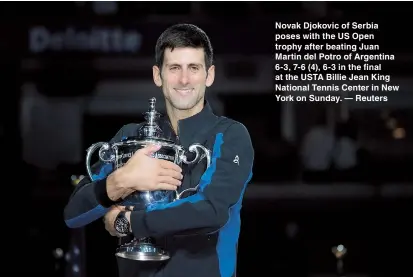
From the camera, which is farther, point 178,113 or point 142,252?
point 178,113

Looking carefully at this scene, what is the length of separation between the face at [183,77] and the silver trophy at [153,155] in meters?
0.15

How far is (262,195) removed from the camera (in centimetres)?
302

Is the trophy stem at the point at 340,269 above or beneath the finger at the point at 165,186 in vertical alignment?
beneath

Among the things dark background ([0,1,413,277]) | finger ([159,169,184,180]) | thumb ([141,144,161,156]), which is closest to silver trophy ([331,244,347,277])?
dark background ([0,1,413,277])

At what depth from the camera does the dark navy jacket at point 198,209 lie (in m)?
1.75

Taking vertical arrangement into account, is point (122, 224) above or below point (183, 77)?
below

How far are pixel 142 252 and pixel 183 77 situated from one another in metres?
0.59

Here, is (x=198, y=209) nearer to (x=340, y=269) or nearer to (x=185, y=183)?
(x=185, y=183)

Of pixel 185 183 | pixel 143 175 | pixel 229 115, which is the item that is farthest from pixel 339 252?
pixel 143 175

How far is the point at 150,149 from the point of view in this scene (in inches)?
70.7

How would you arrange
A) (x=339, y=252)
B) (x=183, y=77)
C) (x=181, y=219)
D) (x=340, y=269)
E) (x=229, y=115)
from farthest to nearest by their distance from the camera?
1. (x=340, y=269)
2. (x=339, y=252)
3. (x=229, y=115)
4. (x=183, y=77)
5. (x=181, y=219)

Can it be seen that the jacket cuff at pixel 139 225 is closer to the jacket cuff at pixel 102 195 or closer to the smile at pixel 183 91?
the jacket cuff at pixel 102 195

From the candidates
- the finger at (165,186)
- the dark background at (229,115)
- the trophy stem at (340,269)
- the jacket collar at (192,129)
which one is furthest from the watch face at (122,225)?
the trophy stem at (340,269)

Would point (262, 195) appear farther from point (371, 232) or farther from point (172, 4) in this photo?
point (172, 4)
